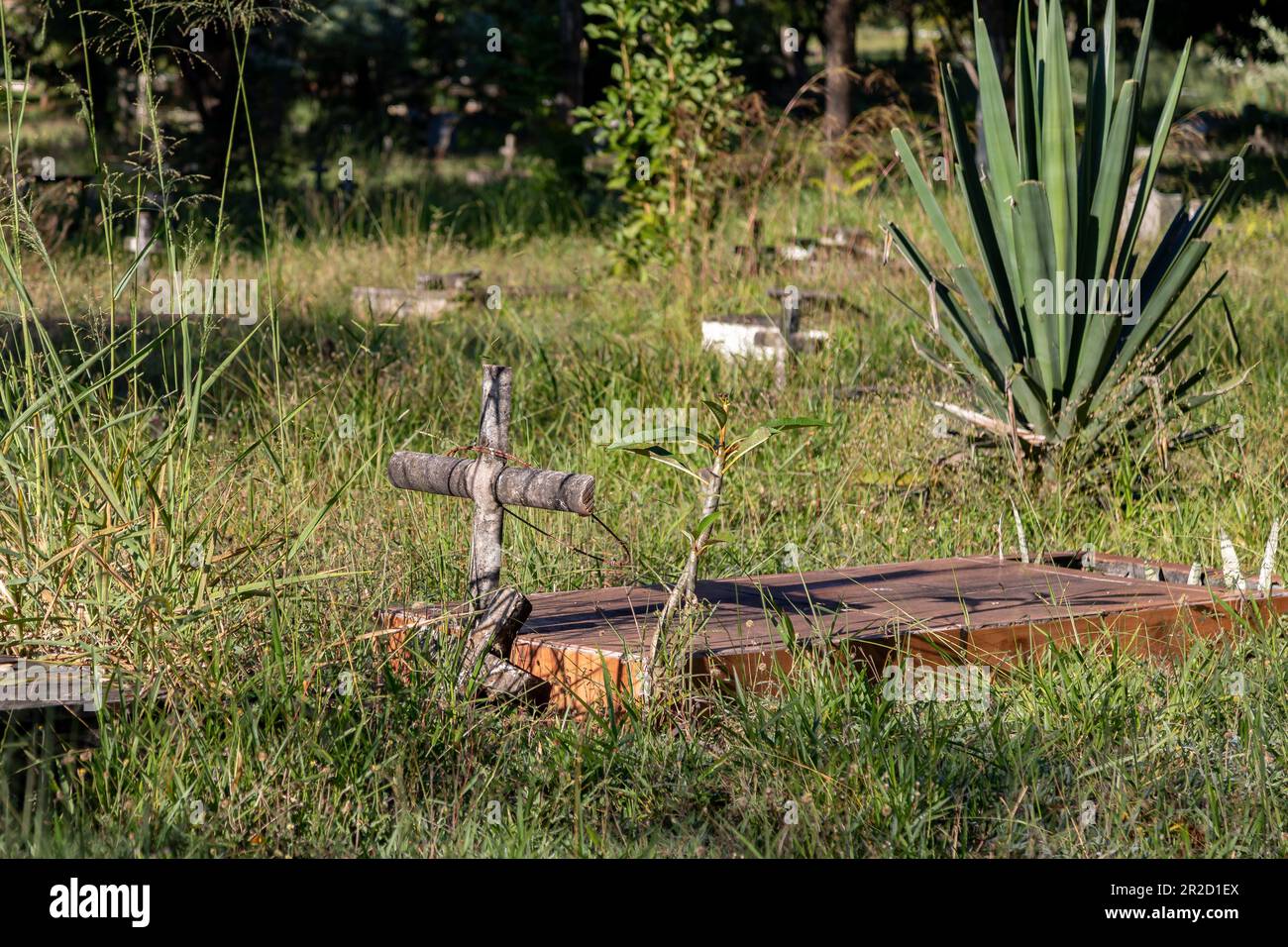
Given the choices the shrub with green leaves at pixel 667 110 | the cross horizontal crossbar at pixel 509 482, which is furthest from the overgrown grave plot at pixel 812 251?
the cross horizontal crossbar at pixel 509 482

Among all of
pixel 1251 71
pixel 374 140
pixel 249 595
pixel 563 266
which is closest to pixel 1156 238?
pixel 563 266

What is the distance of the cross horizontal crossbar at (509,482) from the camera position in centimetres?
287

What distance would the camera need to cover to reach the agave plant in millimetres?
4777

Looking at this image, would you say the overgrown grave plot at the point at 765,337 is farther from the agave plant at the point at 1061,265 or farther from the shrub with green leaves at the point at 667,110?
the shrub with green leaves at the point at 667,110

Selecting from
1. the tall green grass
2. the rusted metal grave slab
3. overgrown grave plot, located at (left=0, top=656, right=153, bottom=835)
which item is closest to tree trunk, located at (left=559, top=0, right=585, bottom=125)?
the tall green grass

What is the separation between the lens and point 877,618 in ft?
11.3

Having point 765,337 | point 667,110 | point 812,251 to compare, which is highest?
point 667,110

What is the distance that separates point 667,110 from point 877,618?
6057 mm

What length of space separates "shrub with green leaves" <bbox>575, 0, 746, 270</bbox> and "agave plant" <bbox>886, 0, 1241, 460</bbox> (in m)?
3.85

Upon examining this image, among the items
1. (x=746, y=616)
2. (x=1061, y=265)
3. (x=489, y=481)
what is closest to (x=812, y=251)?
(x=1061, y=265)

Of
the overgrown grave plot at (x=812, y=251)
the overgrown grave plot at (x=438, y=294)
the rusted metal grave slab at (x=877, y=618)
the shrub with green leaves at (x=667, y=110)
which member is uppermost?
the shrub with green leaves at (x=667, y=110)

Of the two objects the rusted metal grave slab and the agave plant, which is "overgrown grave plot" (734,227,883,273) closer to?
the agave plant

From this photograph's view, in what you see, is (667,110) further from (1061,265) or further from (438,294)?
(1061,265)

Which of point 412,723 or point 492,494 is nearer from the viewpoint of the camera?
point 412,723
